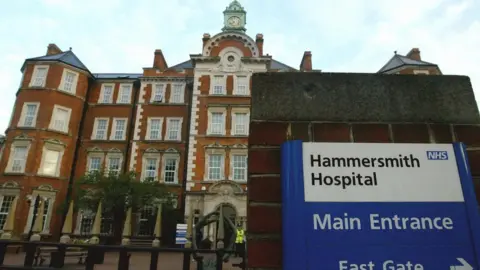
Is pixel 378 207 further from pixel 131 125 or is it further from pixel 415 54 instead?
pixel 415 54

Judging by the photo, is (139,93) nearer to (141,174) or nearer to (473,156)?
(141,174)

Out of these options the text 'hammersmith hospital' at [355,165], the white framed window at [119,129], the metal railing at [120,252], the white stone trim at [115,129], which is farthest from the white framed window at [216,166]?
the text 'hammersmith hospital' at [355,165]

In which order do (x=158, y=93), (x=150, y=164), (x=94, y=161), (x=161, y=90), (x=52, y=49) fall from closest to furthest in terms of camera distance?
(x=150, y=164) < (x=94, y=161) < (x=158, y=93) < (x=161, y=90) < (x=52, y=49)

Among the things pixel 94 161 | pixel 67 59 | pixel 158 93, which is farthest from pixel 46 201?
pixel 67 59

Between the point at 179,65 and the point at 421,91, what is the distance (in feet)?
116

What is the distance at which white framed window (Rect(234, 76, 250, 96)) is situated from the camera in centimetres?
2767

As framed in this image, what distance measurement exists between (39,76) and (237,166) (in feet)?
62.9

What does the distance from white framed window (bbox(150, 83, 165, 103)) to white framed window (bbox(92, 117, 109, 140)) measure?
195 inches

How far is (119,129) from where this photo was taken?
29875 mm

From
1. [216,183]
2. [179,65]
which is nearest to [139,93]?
[179,65]

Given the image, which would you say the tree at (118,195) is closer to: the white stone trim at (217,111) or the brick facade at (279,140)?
the white stone trim at (217,111)

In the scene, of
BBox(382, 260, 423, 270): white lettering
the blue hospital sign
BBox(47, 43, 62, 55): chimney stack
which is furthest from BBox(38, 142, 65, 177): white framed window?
BBox(382, 260, 423, 270): white lettering

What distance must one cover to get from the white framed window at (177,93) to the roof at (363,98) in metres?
28.4

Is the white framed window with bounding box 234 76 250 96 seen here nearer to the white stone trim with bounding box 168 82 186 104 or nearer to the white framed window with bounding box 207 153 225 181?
the white stone trim with bounding box 168 82 186 104
